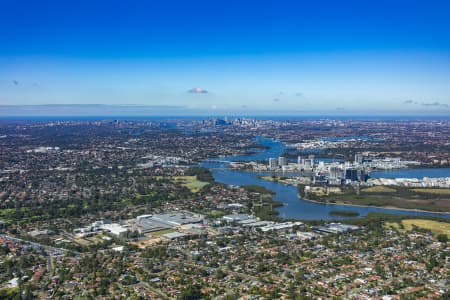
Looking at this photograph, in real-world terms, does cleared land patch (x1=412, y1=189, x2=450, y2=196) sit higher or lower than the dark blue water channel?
higher

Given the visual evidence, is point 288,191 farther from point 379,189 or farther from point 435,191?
point 435,191

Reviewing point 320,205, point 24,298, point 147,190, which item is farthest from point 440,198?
point 24,298

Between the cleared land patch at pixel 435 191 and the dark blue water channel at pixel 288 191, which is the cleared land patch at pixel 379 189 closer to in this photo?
the cleared land patch at pixel 435 191

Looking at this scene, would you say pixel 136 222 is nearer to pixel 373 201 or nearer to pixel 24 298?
pixel 24 298

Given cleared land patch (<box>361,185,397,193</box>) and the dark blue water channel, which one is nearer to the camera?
the dark blue water channel

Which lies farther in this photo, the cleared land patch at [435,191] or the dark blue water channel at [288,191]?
the cleared land patch at [435,191]

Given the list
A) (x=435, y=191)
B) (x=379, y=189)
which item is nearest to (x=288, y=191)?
(x=379, y=189)

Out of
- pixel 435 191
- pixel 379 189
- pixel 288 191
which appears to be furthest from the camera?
pixel 379 189

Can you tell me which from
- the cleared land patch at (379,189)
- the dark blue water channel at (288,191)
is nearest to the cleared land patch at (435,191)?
the cleared land patch at (379,189)

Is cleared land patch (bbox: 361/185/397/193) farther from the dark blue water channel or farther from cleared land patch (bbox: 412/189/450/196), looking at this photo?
the dark blue water channel

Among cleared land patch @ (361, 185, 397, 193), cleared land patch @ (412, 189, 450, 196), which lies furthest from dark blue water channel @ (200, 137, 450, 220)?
cleared land patch @ (412, 189, 450, 196)

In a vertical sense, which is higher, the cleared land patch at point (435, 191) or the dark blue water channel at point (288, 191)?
the cleared land patch at point (435, 191)
